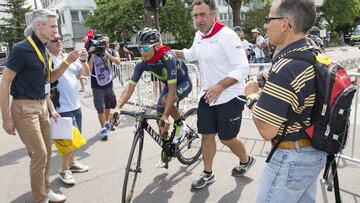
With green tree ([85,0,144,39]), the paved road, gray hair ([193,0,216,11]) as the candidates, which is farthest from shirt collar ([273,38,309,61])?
green tree ([85,0,144,39])

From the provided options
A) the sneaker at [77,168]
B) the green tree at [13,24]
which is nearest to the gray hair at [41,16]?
the sneaker at [77,168]

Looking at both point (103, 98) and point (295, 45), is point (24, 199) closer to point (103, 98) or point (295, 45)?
point (103, 98)

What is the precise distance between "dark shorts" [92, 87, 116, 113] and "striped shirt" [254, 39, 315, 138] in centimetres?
480

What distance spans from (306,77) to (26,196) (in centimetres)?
366

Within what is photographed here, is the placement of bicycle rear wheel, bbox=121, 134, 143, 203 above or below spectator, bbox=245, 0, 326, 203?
below

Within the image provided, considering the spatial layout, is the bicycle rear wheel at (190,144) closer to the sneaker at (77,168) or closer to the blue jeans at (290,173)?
the sneaker at (77,168)

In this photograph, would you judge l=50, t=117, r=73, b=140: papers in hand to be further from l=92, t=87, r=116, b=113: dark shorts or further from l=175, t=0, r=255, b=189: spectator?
l=92, t=87, r=116, b=113: dark shorts

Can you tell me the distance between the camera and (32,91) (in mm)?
3238

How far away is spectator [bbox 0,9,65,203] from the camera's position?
3062mm

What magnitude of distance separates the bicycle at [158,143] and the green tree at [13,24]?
52121 mm

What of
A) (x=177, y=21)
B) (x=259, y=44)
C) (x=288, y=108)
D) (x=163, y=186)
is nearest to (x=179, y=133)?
(x=163, y=186)

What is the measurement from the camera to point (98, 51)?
5730 millimetres

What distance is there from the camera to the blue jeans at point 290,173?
191 cm

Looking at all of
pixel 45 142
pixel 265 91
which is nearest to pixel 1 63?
pixel 45 142
